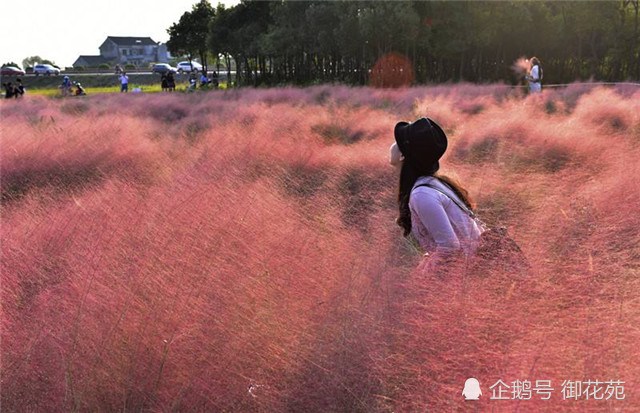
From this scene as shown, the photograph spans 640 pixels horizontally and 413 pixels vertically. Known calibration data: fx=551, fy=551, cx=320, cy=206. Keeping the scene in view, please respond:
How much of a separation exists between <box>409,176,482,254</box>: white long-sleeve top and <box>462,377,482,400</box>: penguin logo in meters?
0.69

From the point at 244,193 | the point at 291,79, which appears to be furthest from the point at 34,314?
the point at 291,79

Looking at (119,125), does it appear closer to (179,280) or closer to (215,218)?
(215,218)

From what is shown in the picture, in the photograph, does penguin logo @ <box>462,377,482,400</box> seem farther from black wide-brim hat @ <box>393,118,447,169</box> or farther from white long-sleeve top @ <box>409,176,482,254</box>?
black wide-brim hat @ <box>393,118,447,169</box>

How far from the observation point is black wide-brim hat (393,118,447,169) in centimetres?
290

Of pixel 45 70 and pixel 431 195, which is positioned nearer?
pixel 431 195

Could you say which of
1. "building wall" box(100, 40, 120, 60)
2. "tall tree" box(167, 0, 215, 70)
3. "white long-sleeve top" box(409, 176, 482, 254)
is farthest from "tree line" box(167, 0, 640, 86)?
"building wall" box(100, 40, 120, 60)

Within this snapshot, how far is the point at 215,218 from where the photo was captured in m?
4.05

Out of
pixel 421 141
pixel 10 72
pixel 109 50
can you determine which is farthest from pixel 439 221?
pixel 109 50

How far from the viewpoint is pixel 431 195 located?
9.38 feet

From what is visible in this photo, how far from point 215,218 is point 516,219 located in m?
2.28

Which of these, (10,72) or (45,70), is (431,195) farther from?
(45,70)

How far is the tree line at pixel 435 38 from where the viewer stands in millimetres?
26453

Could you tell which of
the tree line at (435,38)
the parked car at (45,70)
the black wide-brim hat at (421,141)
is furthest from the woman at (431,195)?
the parked car at (45,70)

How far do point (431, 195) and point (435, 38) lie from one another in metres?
26.9
